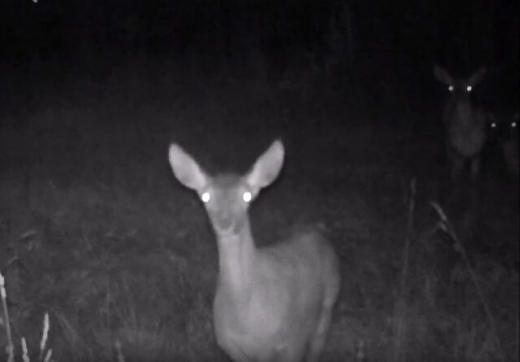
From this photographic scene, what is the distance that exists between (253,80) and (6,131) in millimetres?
8117

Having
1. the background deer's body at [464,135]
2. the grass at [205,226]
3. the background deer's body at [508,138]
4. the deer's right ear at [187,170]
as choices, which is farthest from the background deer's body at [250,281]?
the background deer's body at [508,138]

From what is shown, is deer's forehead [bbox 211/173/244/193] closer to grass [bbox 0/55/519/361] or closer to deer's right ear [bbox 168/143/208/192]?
deer's right ear [bbox 168/143/208/192]

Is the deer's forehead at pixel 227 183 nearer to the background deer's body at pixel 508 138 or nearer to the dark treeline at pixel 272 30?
the background deer's body at pixel 508 138

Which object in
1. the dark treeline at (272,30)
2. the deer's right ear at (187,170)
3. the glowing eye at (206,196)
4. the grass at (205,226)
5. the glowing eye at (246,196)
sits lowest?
the grass at (205,226)

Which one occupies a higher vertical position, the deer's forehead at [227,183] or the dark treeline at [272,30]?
the dark treeline at [272,30]

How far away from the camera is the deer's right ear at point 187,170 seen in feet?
24.3

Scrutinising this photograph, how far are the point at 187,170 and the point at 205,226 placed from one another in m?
4.51

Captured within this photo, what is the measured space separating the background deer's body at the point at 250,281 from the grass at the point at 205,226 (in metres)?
0.72

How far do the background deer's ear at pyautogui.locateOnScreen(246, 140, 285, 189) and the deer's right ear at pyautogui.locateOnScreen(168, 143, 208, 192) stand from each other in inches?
11.8

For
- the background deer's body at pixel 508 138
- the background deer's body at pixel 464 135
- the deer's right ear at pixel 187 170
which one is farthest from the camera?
the background deer's body at pixel 508 138

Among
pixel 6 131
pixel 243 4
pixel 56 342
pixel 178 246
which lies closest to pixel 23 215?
pixel 178 246

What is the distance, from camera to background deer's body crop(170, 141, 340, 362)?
7.13 m

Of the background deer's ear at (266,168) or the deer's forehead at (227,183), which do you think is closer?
the deer's forehead at (227,183)

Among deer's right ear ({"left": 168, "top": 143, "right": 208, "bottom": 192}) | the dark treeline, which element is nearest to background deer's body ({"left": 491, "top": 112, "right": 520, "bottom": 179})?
the dark treeline
